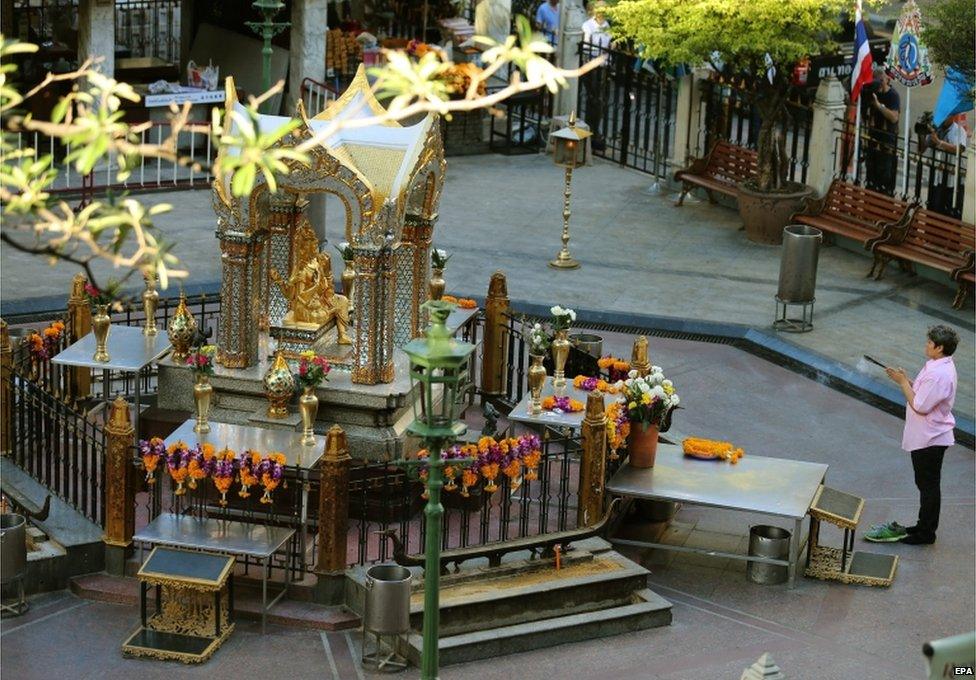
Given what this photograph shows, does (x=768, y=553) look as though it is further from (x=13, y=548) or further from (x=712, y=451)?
(x=13, y=548)

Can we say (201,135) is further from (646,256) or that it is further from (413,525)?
(413,525)

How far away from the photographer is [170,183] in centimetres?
2492

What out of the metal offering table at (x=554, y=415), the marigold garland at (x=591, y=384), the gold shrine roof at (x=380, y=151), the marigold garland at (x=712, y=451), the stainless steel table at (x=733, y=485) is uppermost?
the gold shrine roof at (x=380, y=151)

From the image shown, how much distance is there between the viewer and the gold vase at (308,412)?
1425 centimetres

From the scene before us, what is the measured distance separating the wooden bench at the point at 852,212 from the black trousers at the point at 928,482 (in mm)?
8065

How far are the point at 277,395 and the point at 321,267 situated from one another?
4.46ft

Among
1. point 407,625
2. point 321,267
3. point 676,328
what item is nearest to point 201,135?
point 676,328

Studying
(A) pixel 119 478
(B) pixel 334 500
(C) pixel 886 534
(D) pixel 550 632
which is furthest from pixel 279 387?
(C) pixel 886 534

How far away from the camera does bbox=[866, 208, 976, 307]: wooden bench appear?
2138cm

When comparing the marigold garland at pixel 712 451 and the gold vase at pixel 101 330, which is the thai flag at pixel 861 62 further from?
the gold vase at pixel 101 330

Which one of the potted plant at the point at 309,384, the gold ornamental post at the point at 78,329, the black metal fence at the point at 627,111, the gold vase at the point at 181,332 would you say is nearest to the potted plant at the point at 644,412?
the potted plant at the point at 309,384

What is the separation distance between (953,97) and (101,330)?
1163 cm

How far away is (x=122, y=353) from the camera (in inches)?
619

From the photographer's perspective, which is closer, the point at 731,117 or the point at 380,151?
the point at 380,151
